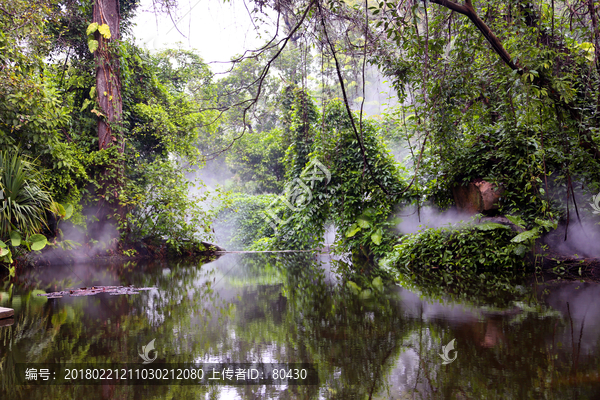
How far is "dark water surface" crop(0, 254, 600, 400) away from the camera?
5.35 feet

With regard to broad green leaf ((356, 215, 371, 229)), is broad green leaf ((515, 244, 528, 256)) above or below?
below

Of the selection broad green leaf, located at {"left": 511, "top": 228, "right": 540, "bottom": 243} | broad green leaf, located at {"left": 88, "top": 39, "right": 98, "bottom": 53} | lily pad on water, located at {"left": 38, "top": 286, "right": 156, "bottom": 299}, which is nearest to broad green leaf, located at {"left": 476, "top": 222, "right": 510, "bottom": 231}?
broad green leaf, located at {"left": 511, "top": 228, "right": 540, "bottom": 243}

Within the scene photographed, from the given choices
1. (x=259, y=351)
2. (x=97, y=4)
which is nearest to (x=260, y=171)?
(x=97, y=4)

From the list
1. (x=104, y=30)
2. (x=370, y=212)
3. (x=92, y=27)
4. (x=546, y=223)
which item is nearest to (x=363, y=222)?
(x=370, y=212)

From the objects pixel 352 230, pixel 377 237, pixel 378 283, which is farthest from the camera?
pixel 352 230

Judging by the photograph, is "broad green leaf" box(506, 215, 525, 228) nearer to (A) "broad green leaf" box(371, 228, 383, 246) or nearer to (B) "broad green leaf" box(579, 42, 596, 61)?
(B) "broad green leaf" box(579, 42, 596, 61)

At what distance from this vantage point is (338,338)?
234 centimetres

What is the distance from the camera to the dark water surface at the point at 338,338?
1631 millimetres

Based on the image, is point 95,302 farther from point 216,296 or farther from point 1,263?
point 1,263

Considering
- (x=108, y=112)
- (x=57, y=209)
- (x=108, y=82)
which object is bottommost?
(x=57, y=209)

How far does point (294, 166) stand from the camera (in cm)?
928

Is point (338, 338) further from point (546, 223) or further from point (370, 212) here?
point (370, 212)

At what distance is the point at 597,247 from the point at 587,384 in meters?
4.26

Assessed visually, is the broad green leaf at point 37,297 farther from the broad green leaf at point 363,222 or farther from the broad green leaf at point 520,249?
the broad green leaf at point 520,249
